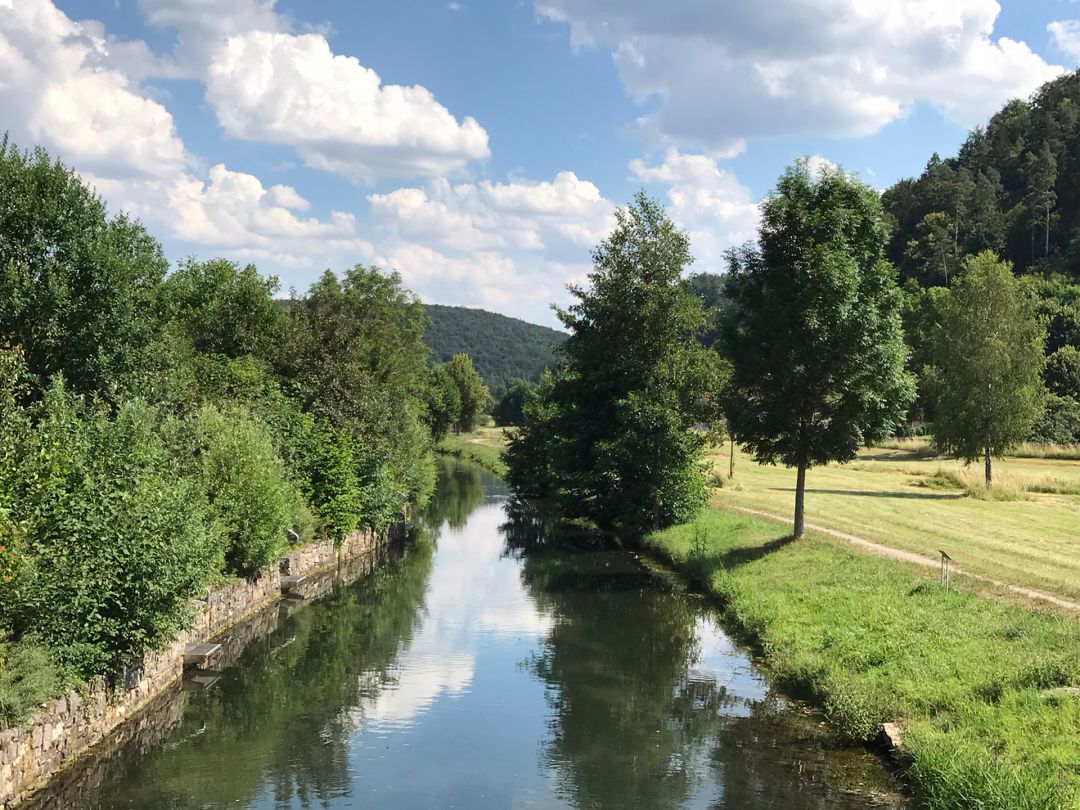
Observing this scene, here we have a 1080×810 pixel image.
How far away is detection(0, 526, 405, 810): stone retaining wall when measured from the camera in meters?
14.7

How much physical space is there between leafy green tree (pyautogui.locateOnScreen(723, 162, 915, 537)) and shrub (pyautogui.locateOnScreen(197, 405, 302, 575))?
17.0m

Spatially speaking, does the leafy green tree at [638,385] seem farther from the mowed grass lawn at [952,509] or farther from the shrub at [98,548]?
the shrub at [98,548]

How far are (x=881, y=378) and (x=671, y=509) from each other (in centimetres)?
1408

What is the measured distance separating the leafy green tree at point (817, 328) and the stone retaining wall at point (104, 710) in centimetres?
1880

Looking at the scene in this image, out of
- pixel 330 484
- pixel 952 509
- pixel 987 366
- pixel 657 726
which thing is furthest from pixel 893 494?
pixel 657 726

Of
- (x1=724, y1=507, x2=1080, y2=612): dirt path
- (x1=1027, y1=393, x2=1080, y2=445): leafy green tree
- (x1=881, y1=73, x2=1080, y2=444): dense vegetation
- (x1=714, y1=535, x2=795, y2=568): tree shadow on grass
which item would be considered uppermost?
(x1=881, y1=73, x2=1080, y2=444): dense vegetation

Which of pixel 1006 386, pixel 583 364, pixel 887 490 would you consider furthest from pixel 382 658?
pixel 1006 386

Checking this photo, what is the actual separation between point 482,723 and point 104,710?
784cm

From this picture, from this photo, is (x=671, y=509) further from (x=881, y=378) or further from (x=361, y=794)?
(x=361, y=794)

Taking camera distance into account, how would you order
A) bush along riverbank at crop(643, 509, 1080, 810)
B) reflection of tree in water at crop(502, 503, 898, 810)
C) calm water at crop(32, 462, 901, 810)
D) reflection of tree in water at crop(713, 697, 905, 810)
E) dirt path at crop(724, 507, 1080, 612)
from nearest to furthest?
bush along riverbank at crop(643, 509, 1080, 810) < reflection of tree in water at crop(713, 697, 905, 810) < calm water at crop(32, 462, 901, 810) < reflection of tree in water at crop(502, 503, 898, 810) < dirt path at crop(724, 507, 1080, 612)

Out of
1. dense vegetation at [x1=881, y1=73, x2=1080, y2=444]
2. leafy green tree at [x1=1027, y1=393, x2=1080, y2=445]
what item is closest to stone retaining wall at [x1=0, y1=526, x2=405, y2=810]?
leafy green tree at [x1=1027, y1=393, x2=1080, y2=445]

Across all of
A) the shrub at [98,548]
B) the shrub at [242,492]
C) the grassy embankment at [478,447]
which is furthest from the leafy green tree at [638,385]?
the grassy embankment at [478,447]

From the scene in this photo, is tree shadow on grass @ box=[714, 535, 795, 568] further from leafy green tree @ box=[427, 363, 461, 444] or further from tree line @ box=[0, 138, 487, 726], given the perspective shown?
leafy green tree @ box=[427, 363, 461, 444]

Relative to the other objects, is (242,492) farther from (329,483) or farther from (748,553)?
(748,553)
